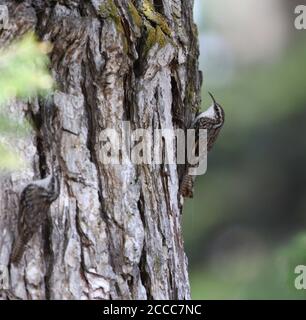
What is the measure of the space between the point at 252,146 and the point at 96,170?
3.18 m

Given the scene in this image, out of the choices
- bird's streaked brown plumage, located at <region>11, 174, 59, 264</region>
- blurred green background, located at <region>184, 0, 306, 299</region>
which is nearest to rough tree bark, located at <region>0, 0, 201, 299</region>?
bird's streaked brown plumage, located at <region>11, 174, 59, 264</region>

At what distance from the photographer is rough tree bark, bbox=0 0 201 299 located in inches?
106

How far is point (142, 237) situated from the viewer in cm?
286

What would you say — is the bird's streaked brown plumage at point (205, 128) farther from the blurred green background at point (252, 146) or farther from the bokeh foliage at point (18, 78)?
the blurred green background at point (252, 146)

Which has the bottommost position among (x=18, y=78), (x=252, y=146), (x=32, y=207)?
(x=32, y=207)

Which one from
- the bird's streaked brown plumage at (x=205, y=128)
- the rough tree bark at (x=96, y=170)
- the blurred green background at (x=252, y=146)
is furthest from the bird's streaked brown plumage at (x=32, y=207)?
the blurred green background at (x=252, y=146)

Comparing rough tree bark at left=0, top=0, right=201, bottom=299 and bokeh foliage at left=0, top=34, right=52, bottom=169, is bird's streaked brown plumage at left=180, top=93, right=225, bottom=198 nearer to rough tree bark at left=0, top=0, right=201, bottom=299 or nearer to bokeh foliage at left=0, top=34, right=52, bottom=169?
rough tree bark at left=0, top=0, right=201, bottom=299

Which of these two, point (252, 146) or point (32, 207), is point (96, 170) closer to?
point (32, 207)

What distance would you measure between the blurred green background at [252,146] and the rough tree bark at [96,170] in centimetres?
246

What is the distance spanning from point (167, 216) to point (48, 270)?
1.57 ft

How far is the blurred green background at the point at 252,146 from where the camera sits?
561 centimetres

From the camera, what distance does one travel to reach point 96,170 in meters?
2.82

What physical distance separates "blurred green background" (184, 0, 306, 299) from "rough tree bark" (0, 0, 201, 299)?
2.46 meters

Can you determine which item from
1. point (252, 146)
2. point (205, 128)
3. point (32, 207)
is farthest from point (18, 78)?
point (252, 146)
